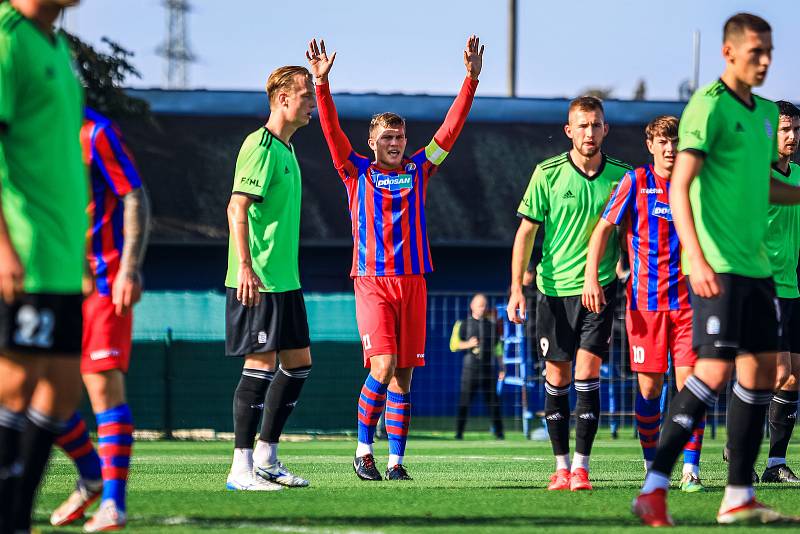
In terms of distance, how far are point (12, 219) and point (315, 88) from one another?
476cm

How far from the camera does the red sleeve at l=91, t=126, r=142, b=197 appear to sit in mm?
6078

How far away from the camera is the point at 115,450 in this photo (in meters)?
6.30

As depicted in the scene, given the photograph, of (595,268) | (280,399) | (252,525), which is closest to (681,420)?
(252,525)

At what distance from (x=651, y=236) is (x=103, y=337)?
13.7 feet

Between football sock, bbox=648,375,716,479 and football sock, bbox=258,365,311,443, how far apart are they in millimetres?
3199

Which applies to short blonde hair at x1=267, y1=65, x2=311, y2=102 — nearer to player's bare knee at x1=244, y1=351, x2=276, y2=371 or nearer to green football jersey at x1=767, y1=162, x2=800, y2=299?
player's bare knee at x1=244, y1=351, x2=276, y2=371

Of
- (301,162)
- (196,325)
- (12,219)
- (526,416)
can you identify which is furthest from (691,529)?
(301,162)

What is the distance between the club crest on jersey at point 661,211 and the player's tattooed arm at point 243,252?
272 cm

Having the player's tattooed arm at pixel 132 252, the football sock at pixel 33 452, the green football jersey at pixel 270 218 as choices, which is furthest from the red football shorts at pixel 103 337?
the green football jersey at pixel 270 218

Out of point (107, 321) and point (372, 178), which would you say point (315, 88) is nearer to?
point (372, 178)

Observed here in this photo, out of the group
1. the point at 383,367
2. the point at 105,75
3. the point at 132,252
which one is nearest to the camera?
the point at 132,252

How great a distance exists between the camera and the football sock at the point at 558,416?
29.4 ft

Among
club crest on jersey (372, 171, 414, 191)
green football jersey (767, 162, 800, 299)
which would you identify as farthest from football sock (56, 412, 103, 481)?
green football jersey (767, 162, 800, 299)

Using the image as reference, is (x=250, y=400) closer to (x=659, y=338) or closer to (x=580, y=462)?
(x=580, y=462)
